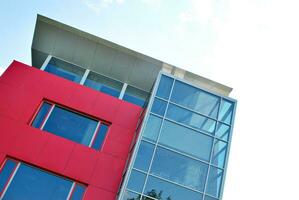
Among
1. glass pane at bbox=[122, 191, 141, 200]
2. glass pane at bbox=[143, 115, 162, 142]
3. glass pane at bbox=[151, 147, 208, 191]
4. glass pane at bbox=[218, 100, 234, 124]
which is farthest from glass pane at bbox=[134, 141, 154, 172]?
Answer: glass pane at bbox=[218, 100, 234, 124]

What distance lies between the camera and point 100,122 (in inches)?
572

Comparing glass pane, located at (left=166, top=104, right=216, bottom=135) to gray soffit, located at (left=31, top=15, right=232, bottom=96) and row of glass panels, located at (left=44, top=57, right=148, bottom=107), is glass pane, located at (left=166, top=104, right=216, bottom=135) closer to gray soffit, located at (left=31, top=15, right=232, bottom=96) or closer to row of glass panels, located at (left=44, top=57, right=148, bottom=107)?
row of glass panels, located at (left=44, top=57, right=148, bottom=107)

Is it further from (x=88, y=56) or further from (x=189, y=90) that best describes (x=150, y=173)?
(x=88, y=56)

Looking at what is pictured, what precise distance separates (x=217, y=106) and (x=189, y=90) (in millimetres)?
1489

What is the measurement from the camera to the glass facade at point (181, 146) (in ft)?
39.2

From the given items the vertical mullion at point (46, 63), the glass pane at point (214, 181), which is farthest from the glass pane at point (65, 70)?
the glass pane at point (214, 181)

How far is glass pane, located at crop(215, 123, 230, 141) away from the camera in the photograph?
13.9m

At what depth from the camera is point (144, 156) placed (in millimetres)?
12461

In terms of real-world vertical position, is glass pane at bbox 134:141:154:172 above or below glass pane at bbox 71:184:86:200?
above

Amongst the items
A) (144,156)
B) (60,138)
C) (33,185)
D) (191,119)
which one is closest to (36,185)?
(33,185)

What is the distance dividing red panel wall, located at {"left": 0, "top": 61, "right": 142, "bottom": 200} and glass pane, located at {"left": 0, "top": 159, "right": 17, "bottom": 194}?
0.28 m

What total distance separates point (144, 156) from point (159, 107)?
2.49 meters

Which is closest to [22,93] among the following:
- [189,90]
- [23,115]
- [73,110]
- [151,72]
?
[23,115]

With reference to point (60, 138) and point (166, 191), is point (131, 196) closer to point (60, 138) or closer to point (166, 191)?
point (166, 191)
